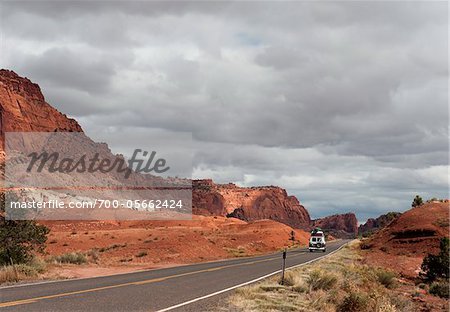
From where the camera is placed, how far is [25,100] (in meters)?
139

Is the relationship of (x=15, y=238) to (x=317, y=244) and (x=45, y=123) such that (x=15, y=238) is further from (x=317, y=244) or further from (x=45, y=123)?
(x=45, y=123)

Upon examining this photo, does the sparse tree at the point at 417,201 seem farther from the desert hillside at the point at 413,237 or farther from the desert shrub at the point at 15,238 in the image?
the desert shrub at the point at 15,238

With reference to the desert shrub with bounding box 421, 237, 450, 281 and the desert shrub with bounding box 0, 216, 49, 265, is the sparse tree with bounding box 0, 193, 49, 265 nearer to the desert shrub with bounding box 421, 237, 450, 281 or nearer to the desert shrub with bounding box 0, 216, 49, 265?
the desert shrub with bounding box 0, 216, 49, 265

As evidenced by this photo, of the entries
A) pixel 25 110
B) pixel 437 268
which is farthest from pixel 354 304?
pixel 25 110

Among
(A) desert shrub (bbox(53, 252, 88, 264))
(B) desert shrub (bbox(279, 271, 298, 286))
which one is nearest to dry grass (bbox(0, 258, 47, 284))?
(A) desert shrub (bbox(53, 252, 88, 264))

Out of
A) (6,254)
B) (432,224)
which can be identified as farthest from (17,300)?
(432,224)

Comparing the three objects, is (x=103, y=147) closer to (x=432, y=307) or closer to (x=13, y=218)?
(x=13, y=218)

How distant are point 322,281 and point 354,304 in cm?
388

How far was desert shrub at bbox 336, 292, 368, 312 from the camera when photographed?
13822mm

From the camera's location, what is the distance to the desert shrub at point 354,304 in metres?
13.8

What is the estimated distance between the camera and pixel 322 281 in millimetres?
17781

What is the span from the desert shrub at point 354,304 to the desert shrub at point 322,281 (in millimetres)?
2650

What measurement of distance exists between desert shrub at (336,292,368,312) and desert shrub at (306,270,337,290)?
8.69ft

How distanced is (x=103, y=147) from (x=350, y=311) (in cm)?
15153
